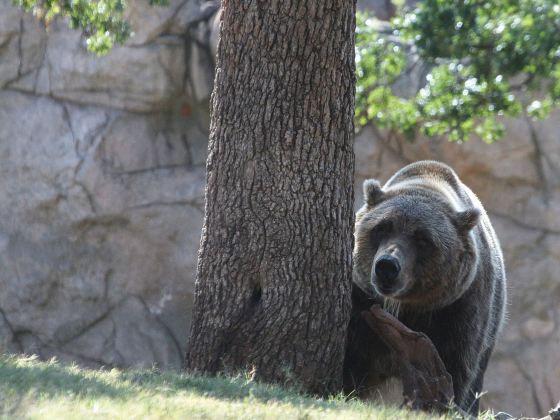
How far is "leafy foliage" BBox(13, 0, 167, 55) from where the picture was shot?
25.5ft

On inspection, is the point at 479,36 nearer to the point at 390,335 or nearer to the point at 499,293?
the point at 499,293

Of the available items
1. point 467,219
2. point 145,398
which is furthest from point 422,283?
point 145,398

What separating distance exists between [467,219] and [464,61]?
5732 mm

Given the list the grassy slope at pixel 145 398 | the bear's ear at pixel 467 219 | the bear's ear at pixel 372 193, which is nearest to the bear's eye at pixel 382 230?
the bear's ear at pixel 372 193

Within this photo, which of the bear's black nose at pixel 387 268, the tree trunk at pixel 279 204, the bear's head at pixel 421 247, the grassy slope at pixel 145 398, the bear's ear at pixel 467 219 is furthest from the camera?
the bear's ear at pixel 467 219

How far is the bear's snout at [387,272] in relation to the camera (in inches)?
255

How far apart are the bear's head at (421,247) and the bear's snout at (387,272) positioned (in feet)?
0.25

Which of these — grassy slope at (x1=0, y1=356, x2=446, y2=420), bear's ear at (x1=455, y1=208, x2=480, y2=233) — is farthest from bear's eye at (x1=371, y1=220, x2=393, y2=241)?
grassy slope at (x1=0, y1=356, x2=446, y2=420)

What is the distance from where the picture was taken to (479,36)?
11.1 meters

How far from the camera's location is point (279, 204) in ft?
20.6

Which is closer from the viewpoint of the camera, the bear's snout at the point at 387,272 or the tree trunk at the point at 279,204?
the tree trunk at the point at 279,204

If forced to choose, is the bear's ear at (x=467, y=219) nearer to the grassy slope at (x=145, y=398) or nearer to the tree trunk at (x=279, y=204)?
the tree trunk at (x=279, y=204)

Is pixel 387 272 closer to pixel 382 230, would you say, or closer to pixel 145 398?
pixel 382 230

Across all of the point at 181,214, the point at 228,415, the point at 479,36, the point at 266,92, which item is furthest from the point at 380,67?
the point at 228,415
